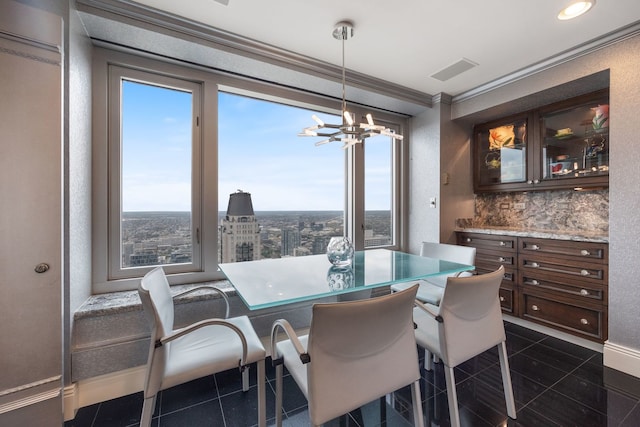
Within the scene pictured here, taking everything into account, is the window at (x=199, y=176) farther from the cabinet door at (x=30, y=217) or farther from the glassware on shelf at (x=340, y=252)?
the glassware on shelf at (x=340, y=252)

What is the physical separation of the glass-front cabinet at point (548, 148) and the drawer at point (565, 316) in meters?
1.13

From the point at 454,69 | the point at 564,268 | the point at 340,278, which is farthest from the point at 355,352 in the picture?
the point at 454,69

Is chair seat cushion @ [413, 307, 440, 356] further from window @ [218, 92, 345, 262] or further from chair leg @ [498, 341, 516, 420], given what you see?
window @ [218, 92, 345, 262]

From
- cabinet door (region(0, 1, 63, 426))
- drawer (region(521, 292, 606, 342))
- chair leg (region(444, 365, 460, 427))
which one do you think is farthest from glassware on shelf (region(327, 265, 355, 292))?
drawer (region(521, 292, 606, 342))

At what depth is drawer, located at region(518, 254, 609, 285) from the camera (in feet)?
7.55

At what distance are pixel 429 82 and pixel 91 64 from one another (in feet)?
9.80

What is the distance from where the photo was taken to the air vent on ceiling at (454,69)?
255 cm

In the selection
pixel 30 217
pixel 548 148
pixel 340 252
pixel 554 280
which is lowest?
pixel 554 280

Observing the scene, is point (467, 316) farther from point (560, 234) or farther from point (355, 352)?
point (560, 234)

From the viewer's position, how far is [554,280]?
2580 millimetres

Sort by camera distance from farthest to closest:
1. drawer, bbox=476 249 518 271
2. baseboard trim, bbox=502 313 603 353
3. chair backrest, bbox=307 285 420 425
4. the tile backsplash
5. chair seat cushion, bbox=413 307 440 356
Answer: drawer, bbox=476 249 518 271, the tile backsplash, baseboard trim, bbox=502 313 603 353, chair seat cushion, bbox=413 307 440 356, chair backrest, bbox=307 285 420 425

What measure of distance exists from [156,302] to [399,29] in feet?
7.89

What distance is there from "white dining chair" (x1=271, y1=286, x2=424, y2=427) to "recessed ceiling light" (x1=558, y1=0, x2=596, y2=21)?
7.09ft

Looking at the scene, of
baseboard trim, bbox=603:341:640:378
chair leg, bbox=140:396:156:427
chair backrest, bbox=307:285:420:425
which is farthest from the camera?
baseboard trim, bbox=603:341:640:378
